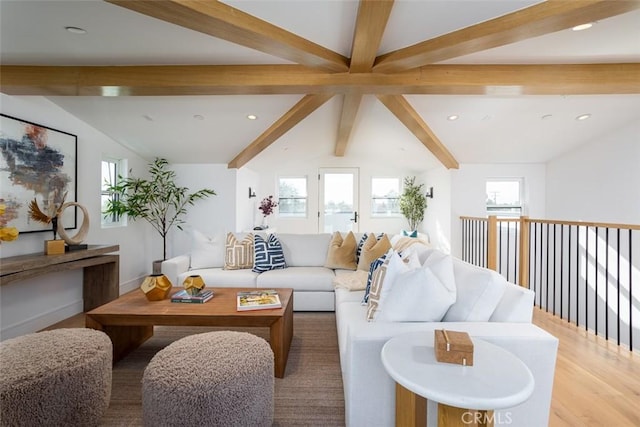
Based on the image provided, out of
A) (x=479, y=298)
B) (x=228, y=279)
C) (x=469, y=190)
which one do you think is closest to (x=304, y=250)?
(x=228, y=279)

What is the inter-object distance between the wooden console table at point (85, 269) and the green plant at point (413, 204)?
5.07 metres

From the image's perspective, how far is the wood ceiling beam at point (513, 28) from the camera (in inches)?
68.3

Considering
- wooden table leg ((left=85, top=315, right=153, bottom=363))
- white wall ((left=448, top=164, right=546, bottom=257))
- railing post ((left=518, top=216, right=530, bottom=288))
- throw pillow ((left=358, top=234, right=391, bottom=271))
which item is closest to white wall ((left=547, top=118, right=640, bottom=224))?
white wall ((left=448, top=164, right=546, bottom=257))

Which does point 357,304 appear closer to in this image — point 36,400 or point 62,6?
point 36,400

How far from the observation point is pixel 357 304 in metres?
2.29

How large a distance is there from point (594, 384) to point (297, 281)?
8.07 ft

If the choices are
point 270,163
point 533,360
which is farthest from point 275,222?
point 533,360

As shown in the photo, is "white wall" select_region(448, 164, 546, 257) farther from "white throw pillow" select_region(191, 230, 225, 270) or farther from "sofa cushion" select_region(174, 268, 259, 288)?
"white throw pillow" select_region(191, 230, 225, 270)

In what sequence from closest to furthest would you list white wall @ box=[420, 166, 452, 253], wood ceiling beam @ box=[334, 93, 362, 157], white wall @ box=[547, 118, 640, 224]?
wood ceiling beam @ box=[334, 93, 362, 157]
white wall @ box=[547, 118, 640, 224]
white wall @ box=[420, 166, 452, 253]

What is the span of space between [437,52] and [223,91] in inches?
72.3

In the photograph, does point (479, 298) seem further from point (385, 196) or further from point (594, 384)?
point (385, 196)

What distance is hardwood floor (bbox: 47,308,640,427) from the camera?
167cm

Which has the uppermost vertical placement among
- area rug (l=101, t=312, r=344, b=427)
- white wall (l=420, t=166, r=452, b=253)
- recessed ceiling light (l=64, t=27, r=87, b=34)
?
recessed ceiling light (l=64, t=27, r=87, b=34)

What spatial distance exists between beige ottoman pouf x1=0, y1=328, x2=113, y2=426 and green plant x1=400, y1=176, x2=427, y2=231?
555cm
